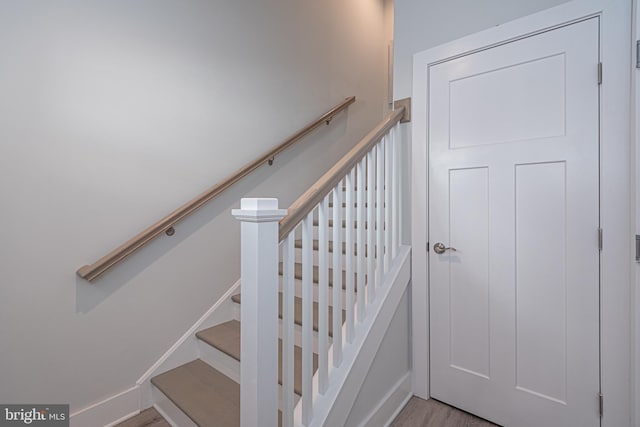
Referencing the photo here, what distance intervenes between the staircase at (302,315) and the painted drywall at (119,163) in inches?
15.2

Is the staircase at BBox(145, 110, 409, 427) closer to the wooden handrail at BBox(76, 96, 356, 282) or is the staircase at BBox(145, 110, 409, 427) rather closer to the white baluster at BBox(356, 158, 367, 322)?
the white baluster at BBox(356, 158, 367, 322)

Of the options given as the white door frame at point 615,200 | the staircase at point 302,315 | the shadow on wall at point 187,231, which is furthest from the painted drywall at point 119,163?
the white door frame at point 615,200

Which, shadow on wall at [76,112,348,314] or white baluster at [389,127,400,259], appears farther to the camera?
white baluster at [389,127,400,259]

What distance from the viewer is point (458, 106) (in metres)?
1.74

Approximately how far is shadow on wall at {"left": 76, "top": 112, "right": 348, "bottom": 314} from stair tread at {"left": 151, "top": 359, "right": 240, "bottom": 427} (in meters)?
0.61

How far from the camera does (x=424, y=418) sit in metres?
1.70

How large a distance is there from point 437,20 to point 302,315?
180 cm

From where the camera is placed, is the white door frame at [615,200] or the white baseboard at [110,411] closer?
the white door frame at [615,200]

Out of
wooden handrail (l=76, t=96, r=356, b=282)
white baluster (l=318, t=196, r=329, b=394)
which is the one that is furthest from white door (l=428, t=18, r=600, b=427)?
wooden handrail (l=76, t=96, r=356, b=282)

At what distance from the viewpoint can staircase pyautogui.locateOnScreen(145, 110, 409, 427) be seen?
3.39 ft

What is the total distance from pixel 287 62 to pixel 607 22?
2.02m

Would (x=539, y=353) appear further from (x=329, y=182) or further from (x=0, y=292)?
(x=0, y=292)

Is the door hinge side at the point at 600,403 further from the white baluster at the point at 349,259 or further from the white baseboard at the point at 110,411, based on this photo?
the white baseboard at the point at 110,411

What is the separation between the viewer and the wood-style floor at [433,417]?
1.65 metres
